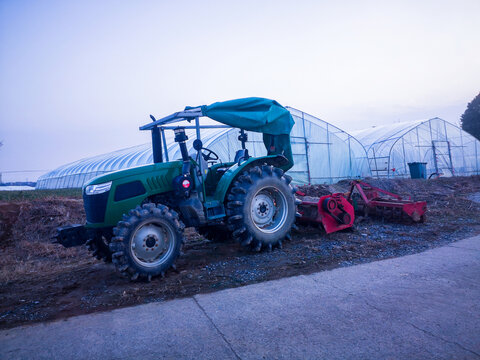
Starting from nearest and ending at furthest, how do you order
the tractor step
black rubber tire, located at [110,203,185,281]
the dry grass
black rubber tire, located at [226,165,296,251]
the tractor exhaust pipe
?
1. black rubber tire, located at [110,203,185,281]
2. the tractor step
3. black rubber tire, located at [226,165,296,251]
4. the tractor exhaust pipe
5. the dry grass

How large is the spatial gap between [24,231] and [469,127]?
47.0 meters

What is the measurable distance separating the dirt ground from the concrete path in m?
0.39

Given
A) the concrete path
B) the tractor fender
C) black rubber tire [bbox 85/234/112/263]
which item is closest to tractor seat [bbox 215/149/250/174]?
the tractor fender

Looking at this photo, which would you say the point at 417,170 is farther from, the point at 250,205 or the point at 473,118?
the point at 473,118

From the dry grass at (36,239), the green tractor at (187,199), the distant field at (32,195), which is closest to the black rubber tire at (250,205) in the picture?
the green tractor at (187,199)

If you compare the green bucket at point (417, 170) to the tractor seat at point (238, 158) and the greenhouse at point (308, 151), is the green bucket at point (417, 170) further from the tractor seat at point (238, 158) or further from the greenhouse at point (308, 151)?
the tractor seat at point (238, 158)

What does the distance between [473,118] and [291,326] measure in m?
48.2

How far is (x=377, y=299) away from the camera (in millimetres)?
3791

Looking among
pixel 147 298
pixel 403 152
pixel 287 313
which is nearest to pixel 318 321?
pixel 287 313

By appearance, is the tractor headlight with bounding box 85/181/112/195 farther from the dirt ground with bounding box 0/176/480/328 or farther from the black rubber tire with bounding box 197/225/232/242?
the black rubber tire with bounding box 197/225/232/242

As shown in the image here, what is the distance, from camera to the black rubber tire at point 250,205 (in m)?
5.64

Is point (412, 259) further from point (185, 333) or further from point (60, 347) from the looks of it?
point (60, 347)

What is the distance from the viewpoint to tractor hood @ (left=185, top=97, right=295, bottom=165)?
228 inches

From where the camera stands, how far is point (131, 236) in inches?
182
